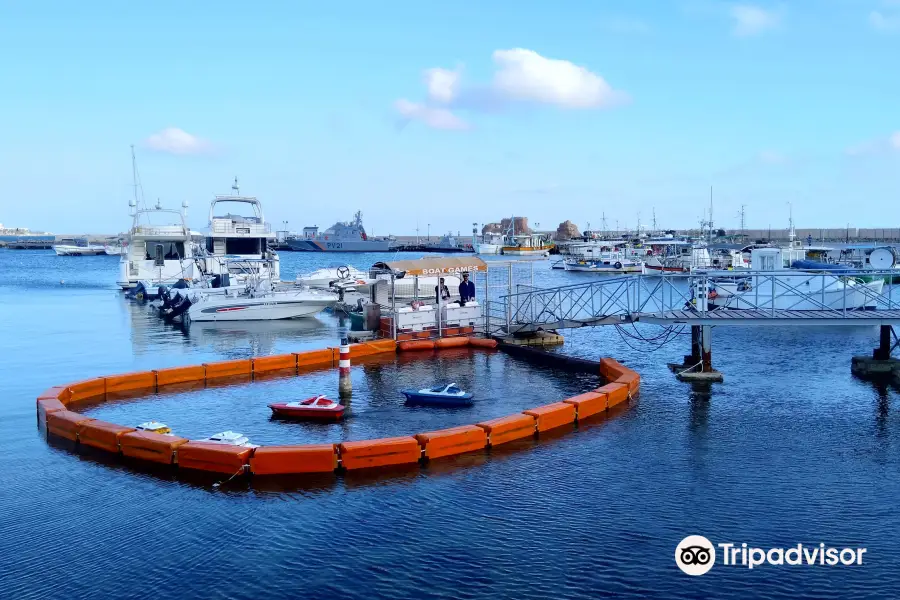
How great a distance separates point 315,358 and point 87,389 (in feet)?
25.4

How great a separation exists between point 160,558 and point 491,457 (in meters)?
6.88

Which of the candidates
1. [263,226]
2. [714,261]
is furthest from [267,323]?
[714,261]

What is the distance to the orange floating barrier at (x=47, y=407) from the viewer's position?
57.8ft

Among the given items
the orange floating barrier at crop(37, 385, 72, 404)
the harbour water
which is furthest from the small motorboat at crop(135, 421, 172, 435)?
the orange floating barrier at crop(37, 385, 72, 404)

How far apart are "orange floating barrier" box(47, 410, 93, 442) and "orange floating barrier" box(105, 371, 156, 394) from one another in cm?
419

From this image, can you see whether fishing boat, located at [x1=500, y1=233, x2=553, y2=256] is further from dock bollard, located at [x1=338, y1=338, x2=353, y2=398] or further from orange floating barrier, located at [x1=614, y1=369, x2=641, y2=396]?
dock bollard, located at [x1=338, y1=338, x2=353, y2=398]

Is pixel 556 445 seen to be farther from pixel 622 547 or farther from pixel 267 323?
pixel 267 323

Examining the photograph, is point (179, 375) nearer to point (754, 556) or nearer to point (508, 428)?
point (508, 428)

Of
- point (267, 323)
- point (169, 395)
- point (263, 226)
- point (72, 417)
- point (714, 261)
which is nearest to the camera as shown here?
point (72, 417)

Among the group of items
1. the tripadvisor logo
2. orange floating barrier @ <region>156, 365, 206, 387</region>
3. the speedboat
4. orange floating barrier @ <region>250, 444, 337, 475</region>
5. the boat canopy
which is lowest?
the tripadvisor logo

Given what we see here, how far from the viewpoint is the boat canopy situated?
3000 cm

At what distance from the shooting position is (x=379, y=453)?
14.5m

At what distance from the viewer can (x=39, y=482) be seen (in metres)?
13.9

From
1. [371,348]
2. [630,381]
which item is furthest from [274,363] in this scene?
[630,381]
